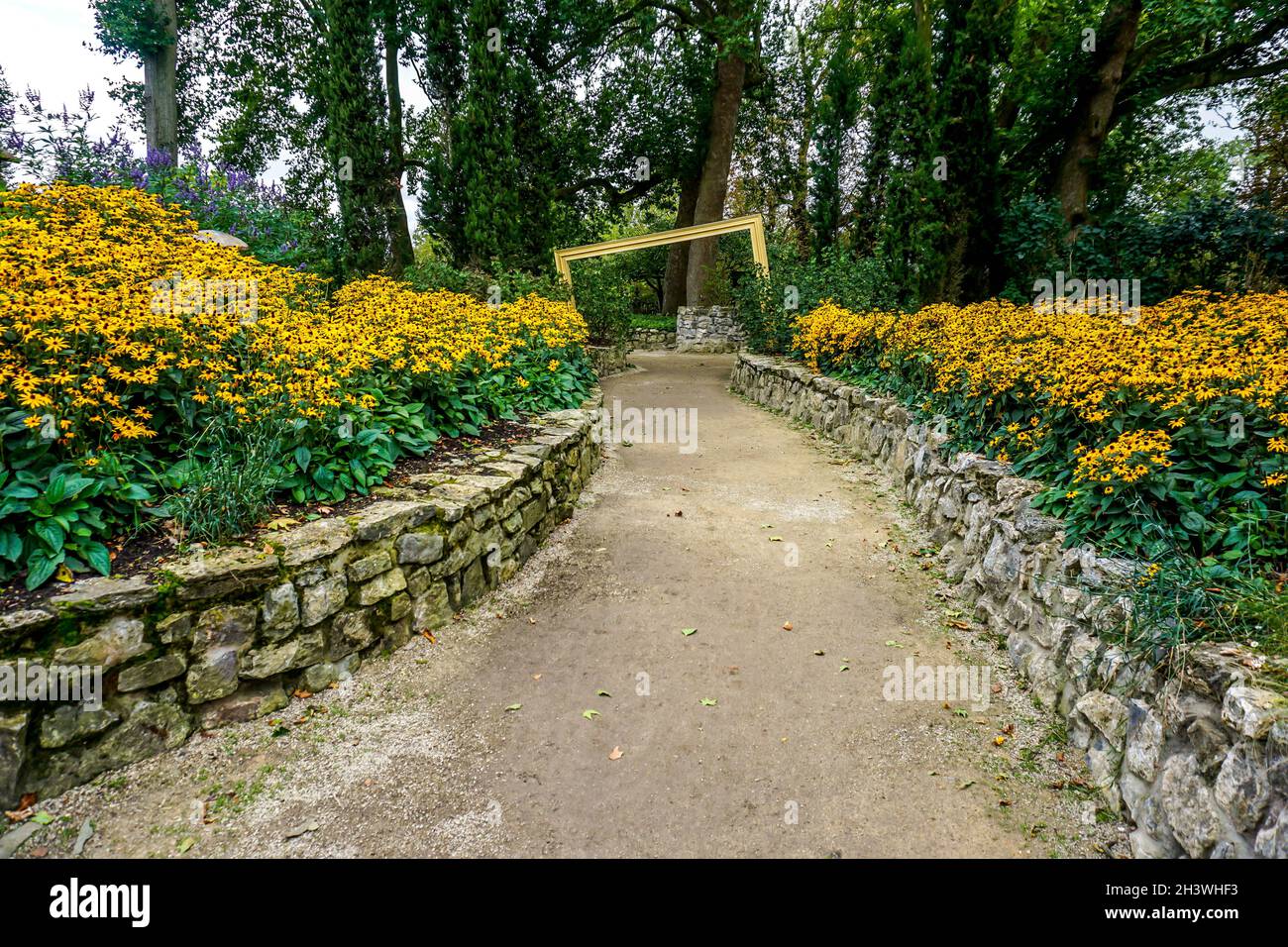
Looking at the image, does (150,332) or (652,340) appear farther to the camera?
(652,340)

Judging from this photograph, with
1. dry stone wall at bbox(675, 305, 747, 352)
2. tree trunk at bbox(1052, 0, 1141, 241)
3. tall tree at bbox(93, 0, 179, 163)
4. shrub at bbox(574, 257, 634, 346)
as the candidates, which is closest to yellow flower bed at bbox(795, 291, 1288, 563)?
tree trunk at bbox(1052, 0, 1141, 241)

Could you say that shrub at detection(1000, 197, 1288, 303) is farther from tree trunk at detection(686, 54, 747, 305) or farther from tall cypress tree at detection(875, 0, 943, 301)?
tree trunk at detection(686, 54, 747, 305)

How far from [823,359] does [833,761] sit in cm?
706

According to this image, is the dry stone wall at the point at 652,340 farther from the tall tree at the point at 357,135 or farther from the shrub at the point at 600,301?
the tall tree at the point at 357,135

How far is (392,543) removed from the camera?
330cm

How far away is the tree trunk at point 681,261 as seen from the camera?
1816 centimetres

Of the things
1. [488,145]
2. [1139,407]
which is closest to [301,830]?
[1139,407]

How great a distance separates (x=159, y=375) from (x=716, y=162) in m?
15.3

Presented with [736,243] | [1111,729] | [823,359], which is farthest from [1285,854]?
[736,243]

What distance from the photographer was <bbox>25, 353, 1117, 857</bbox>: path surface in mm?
2238

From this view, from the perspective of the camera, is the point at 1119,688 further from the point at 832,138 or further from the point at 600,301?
the point at 832,138

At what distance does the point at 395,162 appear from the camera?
1123 cm

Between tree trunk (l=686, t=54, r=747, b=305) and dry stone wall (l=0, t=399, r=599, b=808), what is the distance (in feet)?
45.0

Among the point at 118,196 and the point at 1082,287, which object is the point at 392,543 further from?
the point at 1082,287
